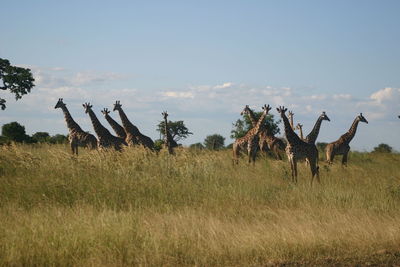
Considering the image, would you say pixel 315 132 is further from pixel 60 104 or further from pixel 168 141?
pixel 60 104

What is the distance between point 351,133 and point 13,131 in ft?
50.6

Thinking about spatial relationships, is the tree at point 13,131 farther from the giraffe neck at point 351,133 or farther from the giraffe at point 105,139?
the giraffe neck at point 351,133

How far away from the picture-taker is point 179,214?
30.2 ft

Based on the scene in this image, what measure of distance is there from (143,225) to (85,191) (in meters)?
3.34

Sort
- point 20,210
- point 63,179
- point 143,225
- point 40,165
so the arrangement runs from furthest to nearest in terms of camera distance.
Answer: point 40,165 → point 63,179 → point 20,210 → point 143,225

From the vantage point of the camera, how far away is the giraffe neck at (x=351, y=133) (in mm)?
21438

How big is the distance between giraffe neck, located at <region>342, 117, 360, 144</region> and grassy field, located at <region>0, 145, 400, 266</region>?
602 centimetres

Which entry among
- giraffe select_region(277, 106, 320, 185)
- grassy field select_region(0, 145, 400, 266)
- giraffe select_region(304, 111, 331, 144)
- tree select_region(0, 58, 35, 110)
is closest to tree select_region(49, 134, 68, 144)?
tree select_region(0, 58, 35, 110)

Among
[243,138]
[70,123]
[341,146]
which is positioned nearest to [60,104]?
[70,123]

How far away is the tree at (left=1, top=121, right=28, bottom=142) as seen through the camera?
26.0 metres

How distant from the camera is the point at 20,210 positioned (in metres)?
9.71

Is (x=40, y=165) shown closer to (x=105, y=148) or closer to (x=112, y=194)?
(x=112, y=194)

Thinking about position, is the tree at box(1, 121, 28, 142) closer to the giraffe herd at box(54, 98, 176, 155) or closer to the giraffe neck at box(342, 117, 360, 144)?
the giraffe herd at box(54, 98, 176, 155)

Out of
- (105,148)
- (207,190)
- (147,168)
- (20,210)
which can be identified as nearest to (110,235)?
(20,210)
